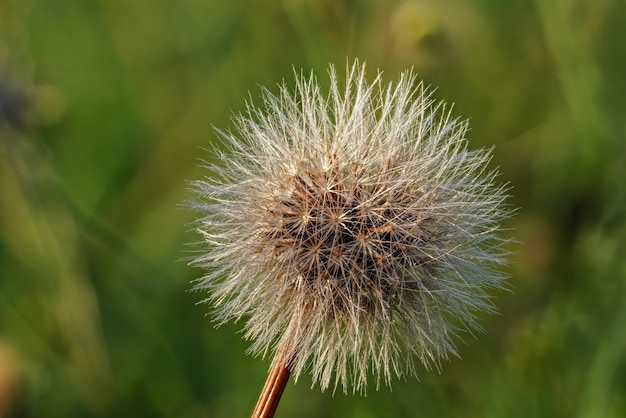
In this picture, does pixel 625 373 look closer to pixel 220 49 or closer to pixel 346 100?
pixel 346 100

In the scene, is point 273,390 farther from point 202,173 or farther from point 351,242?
point 202,173

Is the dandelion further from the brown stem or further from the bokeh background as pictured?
the bokeh background

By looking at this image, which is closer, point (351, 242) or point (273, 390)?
point (273, 390)

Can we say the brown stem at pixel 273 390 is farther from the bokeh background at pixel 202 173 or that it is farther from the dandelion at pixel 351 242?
the bokeh background at pixel 202 173

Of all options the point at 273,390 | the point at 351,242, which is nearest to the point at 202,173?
the point at 351,242

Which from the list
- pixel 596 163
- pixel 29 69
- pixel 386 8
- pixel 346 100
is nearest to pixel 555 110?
pixel 596 163

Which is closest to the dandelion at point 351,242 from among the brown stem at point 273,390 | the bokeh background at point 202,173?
the brown stem at point 273,390
